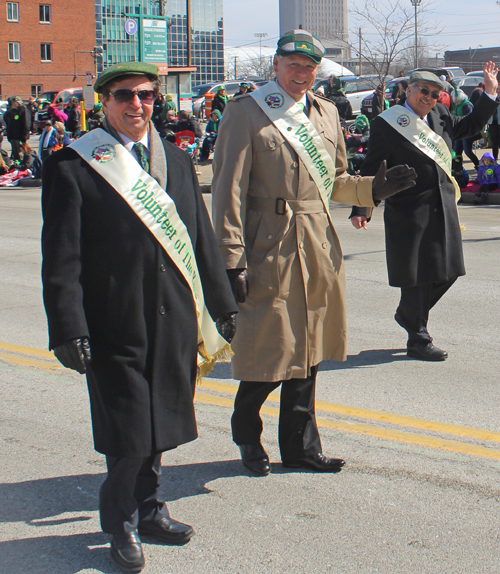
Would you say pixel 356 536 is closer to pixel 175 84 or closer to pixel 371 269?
pixel 371 269

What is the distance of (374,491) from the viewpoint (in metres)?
3.57

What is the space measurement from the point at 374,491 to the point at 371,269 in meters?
5.27

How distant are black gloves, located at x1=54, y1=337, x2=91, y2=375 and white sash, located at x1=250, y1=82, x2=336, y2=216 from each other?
4.85ft

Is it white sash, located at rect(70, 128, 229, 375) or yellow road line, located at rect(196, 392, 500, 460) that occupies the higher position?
white sash, located at rect(70, 128, 229, 375)

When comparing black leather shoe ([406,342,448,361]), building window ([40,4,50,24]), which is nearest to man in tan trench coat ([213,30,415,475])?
black leather shoe ([406,342,448,361])

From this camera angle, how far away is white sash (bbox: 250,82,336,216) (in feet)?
12.1

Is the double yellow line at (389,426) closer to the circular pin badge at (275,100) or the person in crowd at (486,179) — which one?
the circular pin badge at (275,100)

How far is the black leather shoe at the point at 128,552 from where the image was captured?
9.61 feet

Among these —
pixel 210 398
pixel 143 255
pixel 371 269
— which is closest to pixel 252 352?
pixel 143 255

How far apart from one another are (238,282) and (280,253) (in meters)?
0.27

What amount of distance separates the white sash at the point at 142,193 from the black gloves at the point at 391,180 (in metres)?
1.22

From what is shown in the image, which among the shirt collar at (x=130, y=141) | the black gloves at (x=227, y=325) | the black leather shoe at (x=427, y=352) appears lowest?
the black leather shoe at (x=427, y=352)

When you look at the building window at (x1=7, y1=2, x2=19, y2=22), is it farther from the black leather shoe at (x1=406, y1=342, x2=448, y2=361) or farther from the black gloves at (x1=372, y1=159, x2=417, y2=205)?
the black gloves at (x1=372, y1=159, x2=417, y2=205)

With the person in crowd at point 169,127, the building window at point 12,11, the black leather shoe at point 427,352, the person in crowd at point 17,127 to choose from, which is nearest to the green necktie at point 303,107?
the black leather shoe at point 427,352
